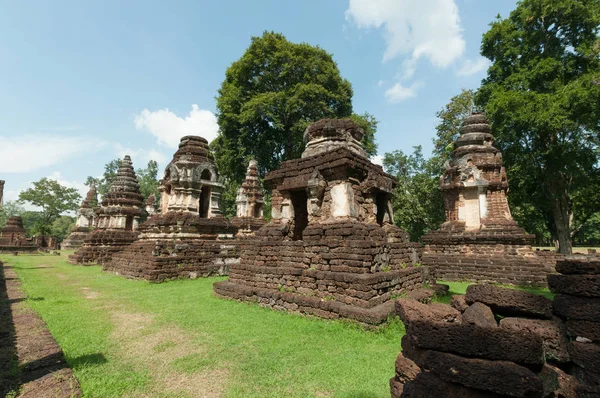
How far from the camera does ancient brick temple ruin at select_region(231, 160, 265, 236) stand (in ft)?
66.2

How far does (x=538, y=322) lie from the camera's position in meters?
2.52

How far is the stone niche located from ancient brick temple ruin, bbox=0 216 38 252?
3046 cm

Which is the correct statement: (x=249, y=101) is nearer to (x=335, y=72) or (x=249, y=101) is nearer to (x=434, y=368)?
(x=335, y=72)

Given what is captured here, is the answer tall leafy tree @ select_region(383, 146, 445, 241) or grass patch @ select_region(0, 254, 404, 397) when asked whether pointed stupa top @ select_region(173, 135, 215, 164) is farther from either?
tall leafy tree @ select_region(383, 146, 445, 241)

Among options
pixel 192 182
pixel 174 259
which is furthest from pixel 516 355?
pixel 192 182

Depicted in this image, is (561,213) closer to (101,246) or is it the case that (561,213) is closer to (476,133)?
(476,133)

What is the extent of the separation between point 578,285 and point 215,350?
13.1 ft

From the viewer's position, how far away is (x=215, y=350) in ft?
13.9

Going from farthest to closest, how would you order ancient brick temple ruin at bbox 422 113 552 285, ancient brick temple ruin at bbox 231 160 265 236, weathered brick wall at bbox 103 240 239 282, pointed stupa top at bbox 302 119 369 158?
1. ancient brick temple ruin at bbox 231 160 265 236
2. ancient brick temple ruin at bbox 422 113 552 285
3. weathered brick wall at bbox 103 240 239 282
4. pointed stupa top at bbox 302 119 369 158

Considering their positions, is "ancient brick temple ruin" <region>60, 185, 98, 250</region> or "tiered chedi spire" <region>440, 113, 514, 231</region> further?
"ancient brick temple ruin" <region>60, 185, 98, 250</region>

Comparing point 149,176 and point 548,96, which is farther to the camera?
point 149,176

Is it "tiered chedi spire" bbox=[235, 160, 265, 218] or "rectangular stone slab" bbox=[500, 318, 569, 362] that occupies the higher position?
"tiered chedi spire" bbox=[235, 160, 265, 218]

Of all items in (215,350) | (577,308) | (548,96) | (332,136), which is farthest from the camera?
(548,96)

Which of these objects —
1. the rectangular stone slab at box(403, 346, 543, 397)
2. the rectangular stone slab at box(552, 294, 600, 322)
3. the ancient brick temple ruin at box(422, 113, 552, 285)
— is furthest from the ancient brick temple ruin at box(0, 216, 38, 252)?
the rectangular stone slab at box(552, 294, 600, 322)
